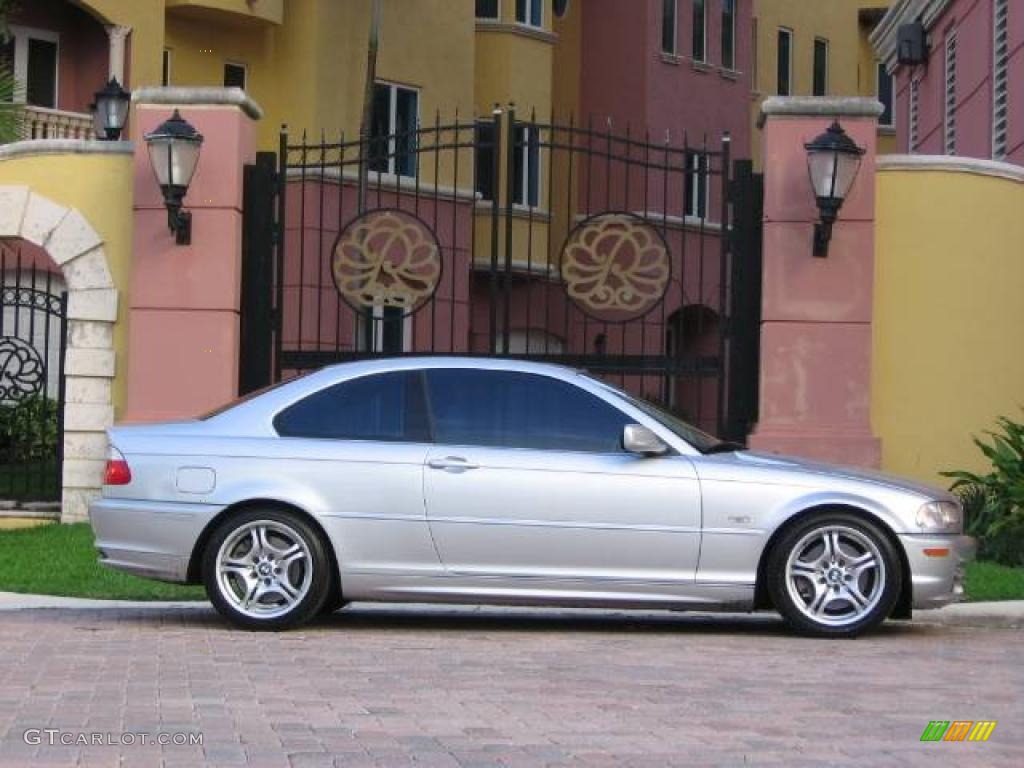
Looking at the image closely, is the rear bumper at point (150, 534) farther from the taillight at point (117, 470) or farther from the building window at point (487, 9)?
the building window at point (487, 9)

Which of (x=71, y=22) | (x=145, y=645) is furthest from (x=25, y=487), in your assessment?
(x=71, y=22)

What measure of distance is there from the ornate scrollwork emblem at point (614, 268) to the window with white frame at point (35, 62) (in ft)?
47.0

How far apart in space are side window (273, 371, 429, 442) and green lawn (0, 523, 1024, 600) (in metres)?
2.17

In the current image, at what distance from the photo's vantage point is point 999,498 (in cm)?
1569

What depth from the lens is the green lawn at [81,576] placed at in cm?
1334

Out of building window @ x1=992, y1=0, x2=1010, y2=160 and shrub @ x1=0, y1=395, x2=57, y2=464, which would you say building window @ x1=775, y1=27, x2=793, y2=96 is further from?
shrub @ x1=0, y1=395, x2=57, y2=464

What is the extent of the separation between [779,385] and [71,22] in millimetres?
16467

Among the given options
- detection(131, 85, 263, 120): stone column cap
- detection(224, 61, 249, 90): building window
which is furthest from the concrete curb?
detection(224, 61, 249, 90): building window

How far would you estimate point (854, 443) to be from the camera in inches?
629

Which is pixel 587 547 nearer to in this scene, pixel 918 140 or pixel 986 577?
pixel 986 577

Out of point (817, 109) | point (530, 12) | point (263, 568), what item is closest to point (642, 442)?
point (263, 568)

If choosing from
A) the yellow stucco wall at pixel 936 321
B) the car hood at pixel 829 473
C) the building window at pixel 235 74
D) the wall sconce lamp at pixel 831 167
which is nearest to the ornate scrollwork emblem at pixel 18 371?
the wall sconce lamp at pixel 831 167

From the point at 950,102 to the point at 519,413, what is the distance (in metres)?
17.1

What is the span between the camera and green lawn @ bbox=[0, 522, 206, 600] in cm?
1335
